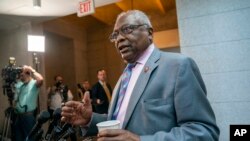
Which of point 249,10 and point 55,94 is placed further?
point 55,94

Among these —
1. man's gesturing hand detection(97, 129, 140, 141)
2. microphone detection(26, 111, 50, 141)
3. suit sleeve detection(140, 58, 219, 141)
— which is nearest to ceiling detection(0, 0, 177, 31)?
microphone detection(26, 111, 50, 141)

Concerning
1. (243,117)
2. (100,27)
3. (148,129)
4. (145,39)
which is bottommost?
(243,117)

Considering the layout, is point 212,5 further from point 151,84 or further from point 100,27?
point 100,27

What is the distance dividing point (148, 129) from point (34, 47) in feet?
12.2

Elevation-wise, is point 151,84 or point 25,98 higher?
point 151,84

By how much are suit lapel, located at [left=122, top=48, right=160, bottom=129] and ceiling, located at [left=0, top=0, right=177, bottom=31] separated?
11.2ft

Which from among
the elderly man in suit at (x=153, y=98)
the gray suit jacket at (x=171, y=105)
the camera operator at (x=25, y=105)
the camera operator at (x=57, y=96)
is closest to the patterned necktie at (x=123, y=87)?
the elderly man in suit at (x=153, y=98)

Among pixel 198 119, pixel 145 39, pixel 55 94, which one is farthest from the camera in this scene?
pixel 55 94

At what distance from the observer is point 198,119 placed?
0.94 metres

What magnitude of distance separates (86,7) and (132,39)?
10.3 ft

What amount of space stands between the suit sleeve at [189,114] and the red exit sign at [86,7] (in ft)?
10.8

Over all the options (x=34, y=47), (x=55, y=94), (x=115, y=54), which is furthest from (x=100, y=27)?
(x=34, y=47)

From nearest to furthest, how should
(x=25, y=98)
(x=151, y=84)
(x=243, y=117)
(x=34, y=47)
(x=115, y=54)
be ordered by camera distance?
1. (x=151, y=84)
2. (x=243, y=117)
3. (x=25, y=98)
4. (x=34, y=47)
5. (x=115, y=54)

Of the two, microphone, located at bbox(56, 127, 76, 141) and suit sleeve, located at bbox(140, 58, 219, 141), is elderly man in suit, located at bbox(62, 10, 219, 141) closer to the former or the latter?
suit sleeve, located at bbox(140, 58, 219, 141)
